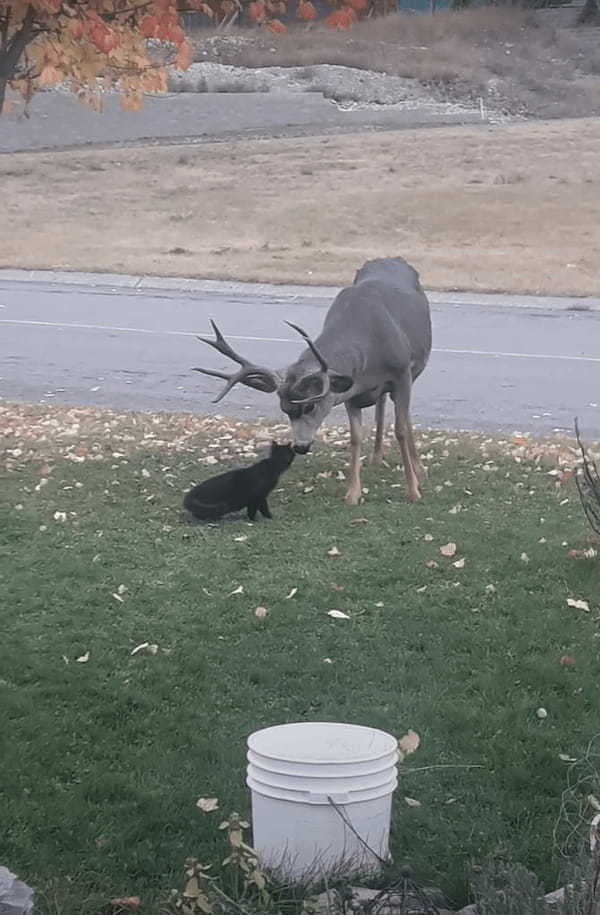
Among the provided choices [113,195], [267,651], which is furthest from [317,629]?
[113,195]

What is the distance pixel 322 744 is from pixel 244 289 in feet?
59.2

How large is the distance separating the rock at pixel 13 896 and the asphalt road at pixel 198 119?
36.7 metres

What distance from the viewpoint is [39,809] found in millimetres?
5348

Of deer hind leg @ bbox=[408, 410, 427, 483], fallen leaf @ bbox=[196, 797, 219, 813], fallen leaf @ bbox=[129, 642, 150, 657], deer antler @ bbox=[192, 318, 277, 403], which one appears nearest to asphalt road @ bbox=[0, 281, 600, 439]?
deer hind leg @ bbox=[408, 410, 427, 483]

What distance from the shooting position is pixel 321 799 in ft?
14.4

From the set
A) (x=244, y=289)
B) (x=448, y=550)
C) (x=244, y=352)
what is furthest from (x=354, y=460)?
(x=244, y=289)

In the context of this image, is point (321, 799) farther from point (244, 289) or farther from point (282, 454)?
point (244, 289)

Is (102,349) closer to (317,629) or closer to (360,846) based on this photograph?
(317,629)

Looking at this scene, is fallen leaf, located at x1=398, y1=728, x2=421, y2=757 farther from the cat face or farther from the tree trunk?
the cat face

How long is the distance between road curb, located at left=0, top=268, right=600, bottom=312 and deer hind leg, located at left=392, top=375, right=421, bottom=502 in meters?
10.3

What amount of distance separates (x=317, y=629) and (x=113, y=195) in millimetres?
27052

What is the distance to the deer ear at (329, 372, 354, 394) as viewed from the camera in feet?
31.0

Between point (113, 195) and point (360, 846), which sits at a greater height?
point (360, 846)

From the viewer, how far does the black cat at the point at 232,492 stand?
9180mm
